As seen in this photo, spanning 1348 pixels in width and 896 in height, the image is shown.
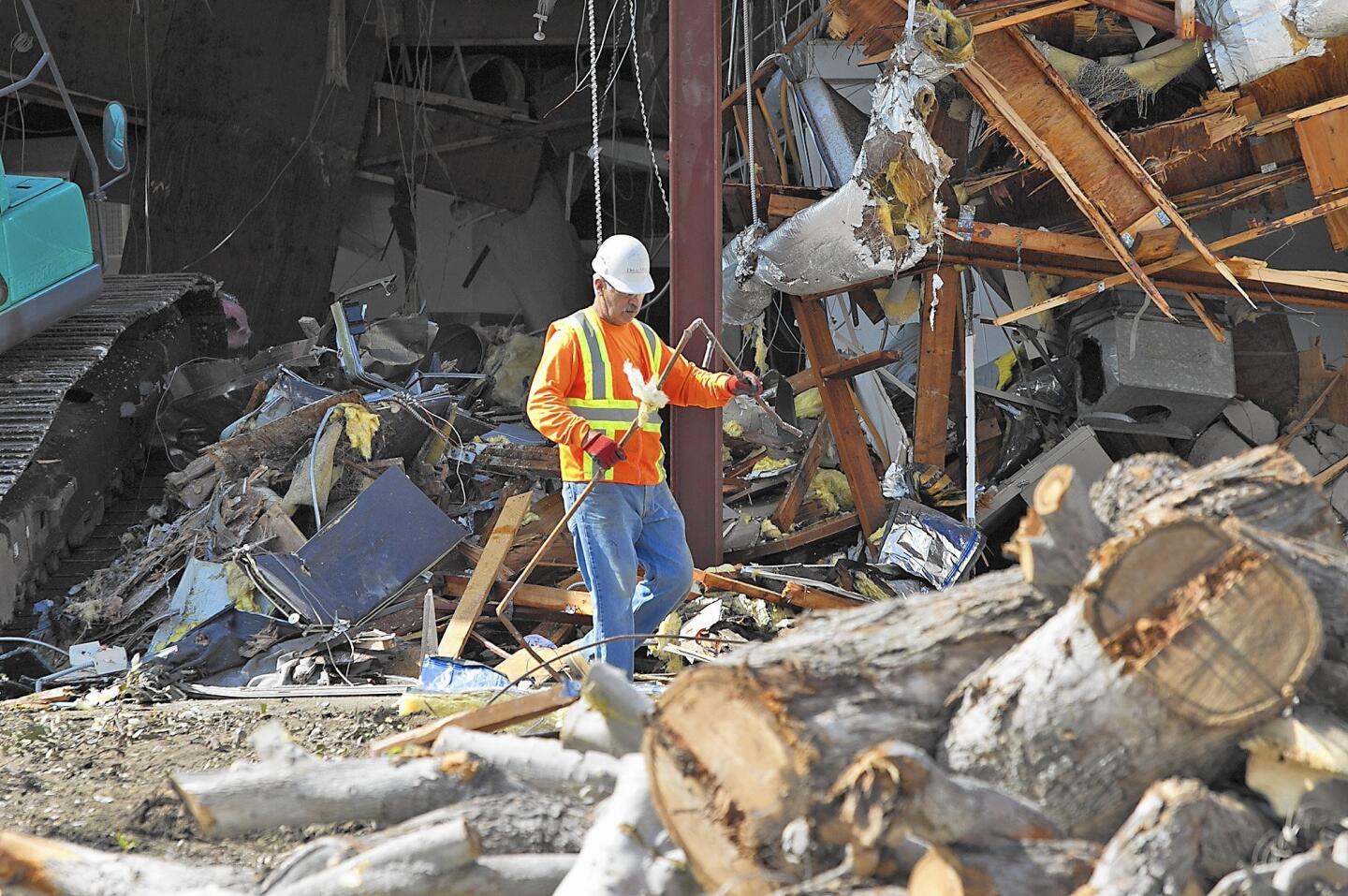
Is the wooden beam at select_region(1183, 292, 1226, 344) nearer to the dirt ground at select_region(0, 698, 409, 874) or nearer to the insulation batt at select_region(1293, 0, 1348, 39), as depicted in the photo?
the insulation batt at select_region(1293, 0, 1348, 39)

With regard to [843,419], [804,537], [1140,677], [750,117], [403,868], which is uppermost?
[750,117]

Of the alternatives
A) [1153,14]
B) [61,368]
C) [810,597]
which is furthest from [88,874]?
[1153,14]

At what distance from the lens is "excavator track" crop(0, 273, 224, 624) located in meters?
6.50

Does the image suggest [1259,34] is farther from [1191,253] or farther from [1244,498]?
[1244,498]

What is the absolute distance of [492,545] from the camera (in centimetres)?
698

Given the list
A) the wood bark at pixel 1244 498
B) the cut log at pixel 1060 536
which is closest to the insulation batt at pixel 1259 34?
the wood bark at pixel 1244 498

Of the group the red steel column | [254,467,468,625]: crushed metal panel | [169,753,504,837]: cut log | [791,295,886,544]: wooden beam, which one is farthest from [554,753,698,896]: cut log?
[791,295,886,544]: wooden beam

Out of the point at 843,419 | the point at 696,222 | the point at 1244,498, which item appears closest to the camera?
the point at 1244,498

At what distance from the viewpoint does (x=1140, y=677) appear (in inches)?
104

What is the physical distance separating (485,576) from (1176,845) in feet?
15.2

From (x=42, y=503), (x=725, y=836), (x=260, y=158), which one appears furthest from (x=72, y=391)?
(x=725, y=836)

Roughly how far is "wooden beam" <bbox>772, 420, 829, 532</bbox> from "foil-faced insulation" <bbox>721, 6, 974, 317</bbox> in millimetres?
1101

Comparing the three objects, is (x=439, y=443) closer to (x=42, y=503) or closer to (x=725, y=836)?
(x=42, y=503)

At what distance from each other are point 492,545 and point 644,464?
6.46 feet
